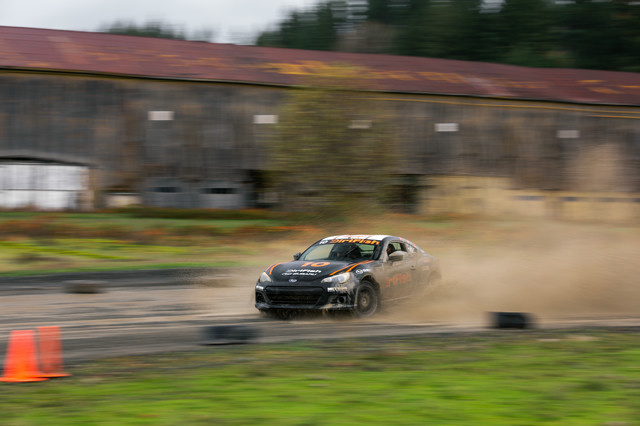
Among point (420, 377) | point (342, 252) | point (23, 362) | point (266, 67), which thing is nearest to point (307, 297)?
point (342, 252)

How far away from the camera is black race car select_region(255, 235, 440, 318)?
11.4 metres

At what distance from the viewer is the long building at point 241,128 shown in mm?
32125

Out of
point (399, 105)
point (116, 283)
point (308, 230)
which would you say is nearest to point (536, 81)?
point (399, 105)

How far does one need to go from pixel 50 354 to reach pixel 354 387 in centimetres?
388

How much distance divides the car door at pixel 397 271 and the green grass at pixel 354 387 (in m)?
2.96

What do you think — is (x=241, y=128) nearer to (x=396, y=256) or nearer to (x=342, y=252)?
(x=342, y=252)

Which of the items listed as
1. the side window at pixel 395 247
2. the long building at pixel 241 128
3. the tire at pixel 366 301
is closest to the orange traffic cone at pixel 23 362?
the tire at pixel 366 301

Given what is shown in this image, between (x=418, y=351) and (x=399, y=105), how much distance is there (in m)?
29.4

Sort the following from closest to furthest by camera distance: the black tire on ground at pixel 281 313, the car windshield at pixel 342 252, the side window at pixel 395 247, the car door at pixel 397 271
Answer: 1. the black tire on ground at pixel 281 313
2. the car door at pixel 397 271
3. the car windshield at pixel 342 252
4. the side window at pixel 395 247

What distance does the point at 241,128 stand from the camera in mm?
35000

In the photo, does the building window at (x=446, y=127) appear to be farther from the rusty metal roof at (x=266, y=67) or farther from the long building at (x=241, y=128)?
the rusty metal roof at (x=266, y=67)

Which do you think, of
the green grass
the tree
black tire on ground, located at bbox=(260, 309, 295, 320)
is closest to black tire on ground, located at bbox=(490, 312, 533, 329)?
the green grass

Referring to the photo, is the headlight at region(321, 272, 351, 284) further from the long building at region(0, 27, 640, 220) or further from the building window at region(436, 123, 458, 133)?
the building window at region(436, 123, 458, 133)

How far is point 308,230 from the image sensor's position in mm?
28562
